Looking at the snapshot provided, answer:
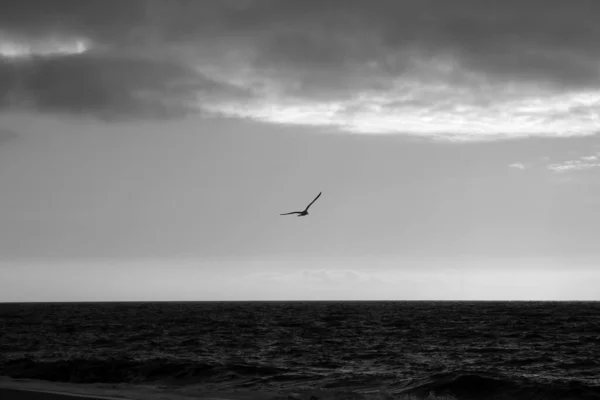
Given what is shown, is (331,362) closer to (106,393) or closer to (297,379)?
(297,379)

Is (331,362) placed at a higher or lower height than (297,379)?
higher

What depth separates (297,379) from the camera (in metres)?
25.7

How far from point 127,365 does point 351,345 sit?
53.8ft

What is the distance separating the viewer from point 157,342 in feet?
137

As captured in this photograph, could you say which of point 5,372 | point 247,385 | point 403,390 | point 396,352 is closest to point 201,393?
point 247,385

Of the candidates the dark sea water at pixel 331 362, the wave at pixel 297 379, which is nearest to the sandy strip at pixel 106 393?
the wave at pixel 297 379

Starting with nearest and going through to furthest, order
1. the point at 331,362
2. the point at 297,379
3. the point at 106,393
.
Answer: the point at 106,393
the point at 297,379
the point at 331,362

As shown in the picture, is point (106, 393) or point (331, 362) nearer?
point (106, 393)

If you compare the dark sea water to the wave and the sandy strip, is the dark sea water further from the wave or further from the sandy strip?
the sandy strip

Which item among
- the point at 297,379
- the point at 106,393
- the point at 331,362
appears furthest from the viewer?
the point at 331,362

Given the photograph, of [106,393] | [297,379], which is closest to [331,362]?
[297,379]

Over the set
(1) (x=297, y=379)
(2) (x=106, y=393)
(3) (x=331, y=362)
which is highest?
(2) (x=106, y=393)

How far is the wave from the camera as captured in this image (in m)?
22.6

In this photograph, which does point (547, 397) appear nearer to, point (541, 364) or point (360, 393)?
point (360, 393)
